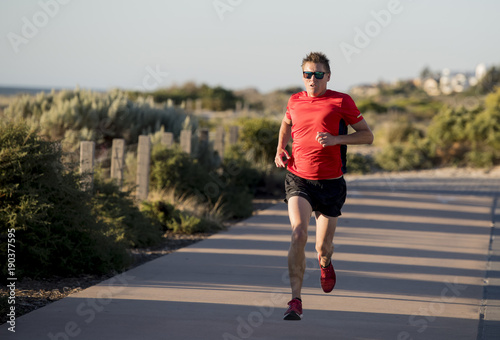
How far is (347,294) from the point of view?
7008 mm

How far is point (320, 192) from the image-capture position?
6227 mm

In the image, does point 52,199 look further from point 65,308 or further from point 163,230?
point 163,230

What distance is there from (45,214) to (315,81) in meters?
3.02

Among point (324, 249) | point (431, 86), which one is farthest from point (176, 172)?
point (431, 86)

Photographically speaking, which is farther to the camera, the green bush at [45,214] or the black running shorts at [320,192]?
the green bush at [45,214]

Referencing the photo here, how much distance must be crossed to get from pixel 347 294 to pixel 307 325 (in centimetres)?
131

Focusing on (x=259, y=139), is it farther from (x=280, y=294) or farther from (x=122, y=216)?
(x=280, y=294)

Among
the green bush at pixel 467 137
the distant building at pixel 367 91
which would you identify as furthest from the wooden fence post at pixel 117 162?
the distant building at pixel 367 91

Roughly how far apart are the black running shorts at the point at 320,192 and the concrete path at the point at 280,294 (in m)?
A: 0.94

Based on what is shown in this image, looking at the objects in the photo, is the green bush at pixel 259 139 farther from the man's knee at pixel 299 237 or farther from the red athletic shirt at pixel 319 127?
the man's knee at pixel 299 237

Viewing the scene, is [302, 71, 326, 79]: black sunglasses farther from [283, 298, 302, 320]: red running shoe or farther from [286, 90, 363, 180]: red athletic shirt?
[283, 298, 302, 320]: red running shoe

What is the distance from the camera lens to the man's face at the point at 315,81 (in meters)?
6.22

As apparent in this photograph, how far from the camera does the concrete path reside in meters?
5.59

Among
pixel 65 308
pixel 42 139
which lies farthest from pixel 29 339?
pixel 42 139
